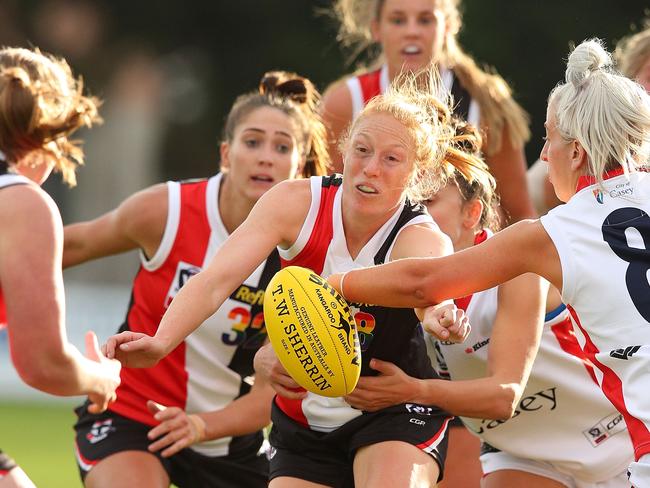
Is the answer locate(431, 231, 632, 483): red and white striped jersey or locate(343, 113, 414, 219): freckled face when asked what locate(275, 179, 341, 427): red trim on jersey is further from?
locate(431, 231, 632, 483): red and white striped jersey

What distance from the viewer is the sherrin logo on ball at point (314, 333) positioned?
409 centimetres

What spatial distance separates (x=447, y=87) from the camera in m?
6.36

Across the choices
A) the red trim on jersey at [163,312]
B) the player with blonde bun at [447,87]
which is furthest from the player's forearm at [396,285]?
the player with blonde bun at [447,87]

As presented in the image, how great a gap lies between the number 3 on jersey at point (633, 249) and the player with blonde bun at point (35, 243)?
1.65m

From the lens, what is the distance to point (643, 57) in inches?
246

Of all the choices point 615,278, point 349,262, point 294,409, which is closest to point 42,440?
point 294,409

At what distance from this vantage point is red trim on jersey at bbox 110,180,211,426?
558 centimetres

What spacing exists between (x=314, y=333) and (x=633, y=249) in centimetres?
105

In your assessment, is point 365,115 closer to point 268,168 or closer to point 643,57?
point 268,168

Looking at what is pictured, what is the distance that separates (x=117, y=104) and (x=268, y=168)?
17.6 metres

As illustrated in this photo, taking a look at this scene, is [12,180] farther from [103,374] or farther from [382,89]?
[382,89]

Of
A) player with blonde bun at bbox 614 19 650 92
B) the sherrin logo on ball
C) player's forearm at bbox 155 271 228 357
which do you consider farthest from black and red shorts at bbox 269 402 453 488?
player with blonde bun at bbox 614 19 650 92

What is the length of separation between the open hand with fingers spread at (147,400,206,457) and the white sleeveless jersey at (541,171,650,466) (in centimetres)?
204

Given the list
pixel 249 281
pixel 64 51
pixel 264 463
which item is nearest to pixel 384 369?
pixel 249 281
